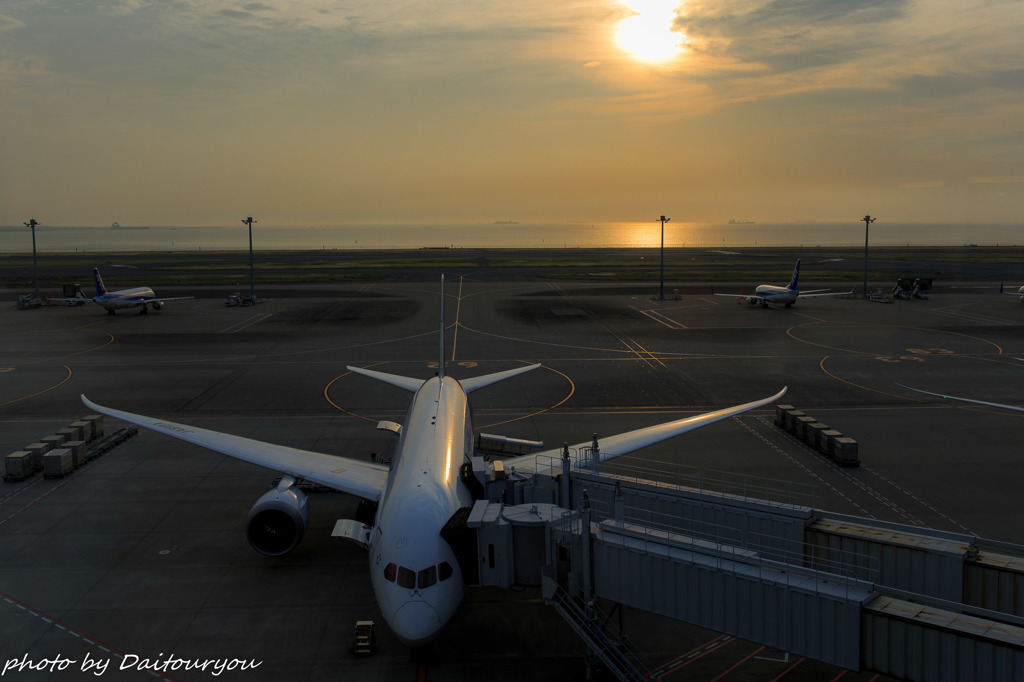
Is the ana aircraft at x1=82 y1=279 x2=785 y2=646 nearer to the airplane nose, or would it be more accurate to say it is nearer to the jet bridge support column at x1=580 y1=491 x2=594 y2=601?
the airplane nose

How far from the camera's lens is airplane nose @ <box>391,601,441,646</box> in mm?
16859

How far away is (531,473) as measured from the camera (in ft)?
75.9

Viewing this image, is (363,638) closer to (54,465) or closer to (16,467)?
(54,465)

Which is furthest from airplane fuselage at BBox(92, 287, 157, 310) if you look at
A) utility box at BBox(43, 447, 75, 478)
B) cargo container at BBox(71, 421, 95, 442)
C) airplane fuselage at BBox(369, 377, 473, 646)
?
airplane fuselage at BBox(369, 377, 473, 646)

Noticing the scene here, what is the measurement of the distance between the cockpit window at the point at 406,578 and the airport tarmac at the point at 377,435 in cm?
325

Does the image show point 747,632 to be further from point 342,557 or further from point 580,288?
point 580,288

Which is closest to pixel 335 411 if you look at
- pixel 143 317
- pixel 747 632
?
pixel 747 632

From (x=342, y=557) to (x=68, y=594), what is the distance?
29.1 ft

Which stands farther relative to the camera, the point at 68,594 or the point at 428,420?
the point at 428,420

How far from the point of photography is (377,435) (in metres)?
39.3

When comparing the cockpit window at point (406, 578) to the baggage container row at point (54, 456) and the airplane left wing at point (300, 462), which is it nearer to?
the airplane left wing at point (300, 462)

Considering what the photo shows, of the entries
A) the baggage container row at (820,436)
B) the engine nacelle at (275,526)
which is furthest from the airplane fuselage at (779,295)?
the engine nacelle at (275,526)

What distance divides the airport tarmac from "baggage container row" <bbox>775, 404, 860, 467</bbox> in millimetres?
768

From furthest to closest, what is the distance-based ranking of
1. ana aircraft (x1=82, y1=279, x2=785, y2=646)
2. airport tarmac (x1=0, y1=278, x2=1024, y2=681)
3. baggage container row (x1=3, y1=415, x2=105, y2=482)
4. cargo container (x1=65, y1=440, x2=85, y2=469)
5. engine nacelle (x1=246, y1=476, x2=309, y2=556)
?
1. cargo container (x1=65, y1=440, x2=85, y2=469)
2. baggage container row (x1=3, y1=415, x2=105, y2=482)
3. engine nacelle (x1=246, y1=476, x2=309, y2=556)
4. airport tarmac (x1=0, y1=278, x2=1024, y2=681)
5. ana aircraft (x1=82, y1=279, x2=785, y2=646)
